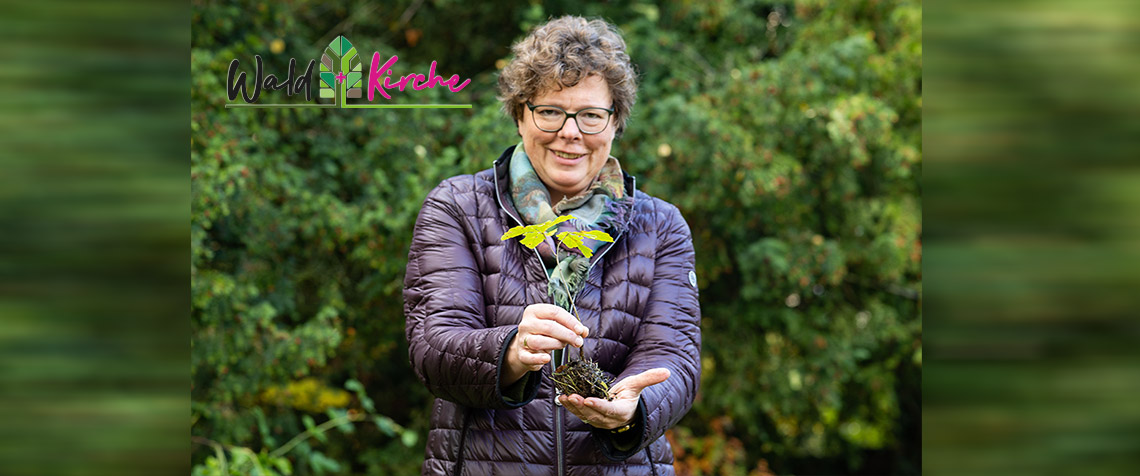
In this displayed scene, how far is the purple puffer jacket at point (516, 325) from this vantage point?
198 centimetres

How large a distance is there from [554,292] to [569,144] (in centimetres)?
38

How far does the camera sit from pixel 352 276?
560 centimetres

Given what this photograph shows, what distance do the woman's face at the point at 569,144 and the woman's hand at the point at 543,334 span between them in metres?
0.49

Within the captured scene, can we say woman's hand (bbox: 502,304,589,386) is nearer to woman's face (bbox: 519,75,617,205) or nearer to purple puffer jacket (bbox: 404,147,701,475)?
purple puffer jacket (bbox: 404,147,701,475)

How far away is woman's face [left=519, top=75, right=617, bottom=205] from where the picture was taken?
2.22 metres

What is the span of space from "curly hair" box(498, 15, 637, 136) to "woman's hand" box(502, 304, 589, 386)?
2.04 ft

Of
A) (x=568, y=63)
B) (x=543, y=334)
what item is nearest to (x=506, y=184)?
(x=568, y=63)

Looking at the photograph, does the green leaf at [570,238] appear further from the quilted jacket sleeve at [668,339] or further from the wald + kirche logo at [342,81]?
the wald + kirche logo at [342,81]

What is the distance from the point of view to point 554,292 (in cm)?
200
